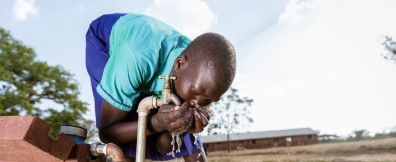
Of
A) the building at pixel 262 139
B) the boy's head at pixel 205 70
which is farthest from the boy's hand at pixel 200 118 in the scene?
the building at pixel 262 139

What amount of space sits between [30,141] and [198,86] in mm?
741

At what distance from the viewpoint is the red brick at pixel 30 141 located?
105 cm

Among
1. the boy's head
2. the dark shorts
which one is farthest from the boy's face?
the dark shorts

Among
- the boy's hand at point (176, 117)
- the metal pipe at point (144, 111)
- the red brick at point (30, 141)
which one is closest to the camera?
the red brick at point (30, 141)

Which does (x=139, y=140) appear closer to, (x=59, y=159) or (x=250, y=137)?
(x=59, y=159)

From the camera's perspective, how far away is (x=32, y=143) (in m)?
1.06

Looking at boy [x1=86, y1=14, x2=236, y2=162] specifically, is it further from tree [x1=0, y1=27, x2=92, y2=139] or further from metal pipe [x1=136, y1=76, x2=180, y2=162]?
tree [x1=0, y1=27, x2=92, y2=139]

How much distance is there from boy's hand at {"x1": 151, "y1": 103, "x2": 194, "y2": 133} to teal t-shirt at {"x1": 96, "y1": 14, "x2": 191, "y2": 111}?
260mm

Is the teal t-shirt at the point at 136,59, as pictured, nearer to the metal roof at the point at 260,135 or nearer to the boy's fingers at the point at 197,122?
the boy's fingers at the point at 197,122

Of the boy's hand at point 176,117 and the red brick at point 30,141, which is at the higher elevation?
the boy's hand at point 176,117

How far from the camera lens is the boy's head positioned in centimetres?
152

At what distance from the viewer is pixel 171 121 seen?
4.39 feet

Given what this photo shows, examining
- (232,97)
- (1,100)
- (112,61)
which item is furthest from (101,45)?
(232,97)

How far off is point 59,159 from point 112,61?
58 centimetres
